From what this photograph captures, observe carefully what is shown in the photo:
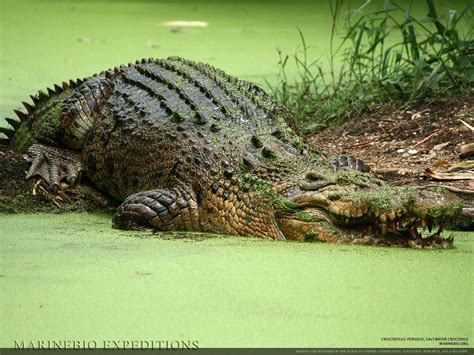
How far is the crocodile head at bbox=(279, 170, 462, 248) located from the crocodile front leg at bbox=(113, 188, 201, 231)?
0.49m

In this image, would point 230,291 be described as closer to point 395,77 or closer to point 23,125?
point 23,125

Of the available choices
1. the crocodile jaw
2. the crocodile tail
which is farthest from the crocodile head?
the crocodile tail

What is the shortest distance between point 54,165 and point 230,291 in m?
2.33

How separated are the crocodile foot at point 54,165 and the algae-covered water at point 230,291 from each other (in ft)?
3.28

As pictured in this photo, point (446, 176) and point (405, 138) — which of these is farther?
point (405, 138)

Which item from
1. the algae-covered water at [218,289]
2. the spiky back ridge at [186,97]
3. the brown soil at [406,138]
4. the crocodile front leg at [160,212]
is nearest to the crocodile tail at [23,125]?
the spiky back ridge at [186,97]

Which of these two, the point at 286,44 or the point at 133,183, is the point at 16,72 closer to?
the point at 286,44

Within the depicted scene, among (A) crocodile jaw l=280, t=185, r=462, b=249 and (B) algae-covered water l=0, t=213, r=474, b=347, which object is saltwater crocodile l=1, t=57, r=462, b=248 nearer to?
(A) crocodile jaw l=280, t=185, r=462, b=249

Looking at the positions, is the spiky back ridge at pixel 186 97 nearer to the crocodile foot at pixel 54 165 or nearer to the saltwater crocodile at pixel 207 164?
the saltwater crocodile at pixel 207 164

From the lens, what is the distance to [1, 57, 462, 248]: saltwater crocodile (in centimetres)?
404

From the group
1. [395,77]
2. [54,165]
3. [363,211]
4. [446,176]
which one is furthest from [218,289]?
[395,77]

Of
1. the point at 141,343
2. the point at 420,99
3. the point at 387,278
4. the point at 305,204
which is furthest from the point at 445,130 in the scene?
the point at 141,343

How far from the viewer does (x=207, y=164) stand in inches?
180

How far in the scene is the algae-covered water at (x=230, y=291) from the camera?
2918mm
